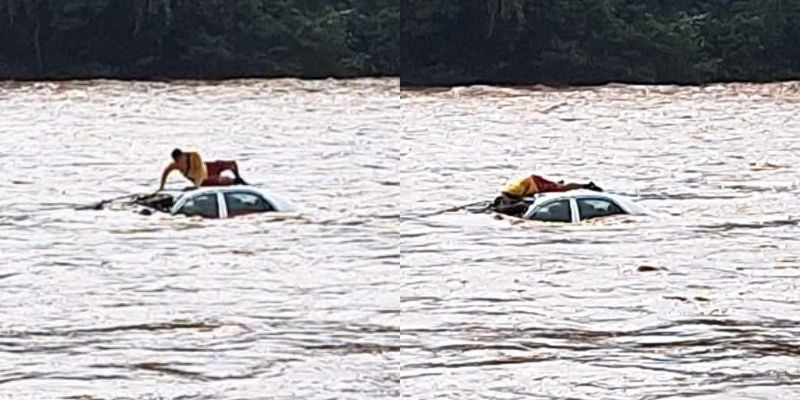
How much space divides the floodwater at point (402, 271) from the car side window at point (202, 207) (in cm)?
18

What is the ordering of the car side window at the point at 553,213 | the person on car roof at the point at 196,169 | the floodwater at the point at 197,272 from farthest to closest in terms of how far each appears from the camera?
the person on car roof at the point at 196,169 → the car side window at the point at 553,213 → the floodwater at the point at 197,272

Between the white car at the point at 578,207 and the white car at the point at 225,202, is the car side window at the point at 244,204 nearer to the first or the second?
the white car at the point at 225,202

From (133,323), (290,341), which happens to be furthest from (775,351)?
(133,323)

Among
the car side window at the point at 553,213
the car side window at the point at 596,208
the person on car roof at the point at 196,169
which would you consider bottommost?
the car side window at the point at 596,208

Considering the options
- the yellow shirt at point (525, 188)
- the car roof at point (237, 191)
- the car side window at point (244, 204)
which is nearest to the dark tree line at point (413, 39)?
the car roof at point (237, 191)

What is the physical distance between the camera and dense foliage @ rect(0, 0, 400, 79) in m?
36.4

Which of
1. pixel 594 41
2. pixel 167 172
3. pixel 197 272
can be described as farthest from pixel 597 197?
pixel 594 41

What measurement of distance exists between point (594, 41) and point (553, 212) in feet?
67.0

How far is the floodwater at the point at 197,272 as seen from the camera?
9688 mm

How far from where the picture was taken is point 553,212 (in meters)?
16.0

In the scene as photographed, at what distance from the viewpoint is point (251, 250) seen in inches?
574

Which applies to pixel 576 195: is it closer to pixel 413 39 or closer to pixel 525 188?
pixel 525 188

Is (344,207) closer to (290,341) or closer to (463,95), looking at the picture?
(290,341)

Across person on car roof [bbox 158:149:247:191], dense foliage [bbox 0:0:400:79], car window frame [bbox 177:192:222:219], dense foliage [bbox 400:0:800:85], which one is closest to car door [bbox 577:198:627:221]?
car window frame [bbox 177:192:222:219]
